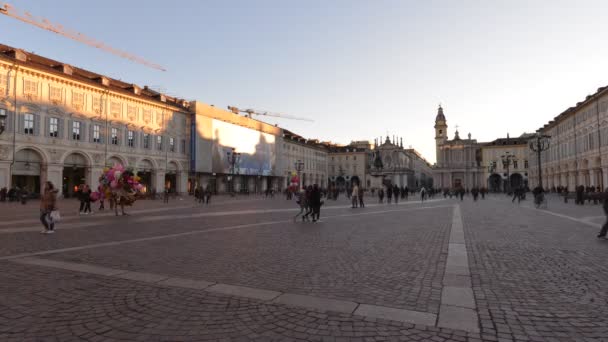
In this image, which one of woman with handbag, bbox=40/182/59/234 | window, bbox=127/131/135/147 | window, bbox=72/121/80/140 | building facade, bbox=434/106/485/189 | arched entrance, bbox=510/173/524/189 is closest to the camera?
woman with handbag, bbox=40/182/59/234

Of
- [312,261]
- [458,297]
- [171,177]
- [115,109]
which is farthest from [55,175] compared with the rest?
[458,297]

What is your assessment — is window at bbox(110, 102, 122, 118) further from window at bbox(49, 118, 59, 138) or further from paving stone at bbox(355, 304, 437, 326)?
paving stone at bbox(355, 304, 437, 326)

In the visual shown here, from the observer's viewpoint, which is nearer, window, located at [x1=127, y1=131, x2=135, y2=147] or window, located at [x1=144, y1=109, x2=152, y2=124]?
window, located at [x1=127, y1=131, x2=135, y2=147]

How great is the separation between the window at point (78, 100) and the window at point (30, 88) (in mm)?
3926

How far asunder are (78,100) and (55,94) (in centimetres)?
253

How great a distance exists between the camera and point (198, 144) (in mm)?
56188

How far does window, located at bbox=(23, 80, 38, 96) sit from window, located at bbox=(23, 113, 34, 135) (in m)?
2.16

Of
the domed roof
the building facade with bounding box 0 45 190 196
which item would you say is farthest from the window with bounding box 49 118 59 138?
the domed roof

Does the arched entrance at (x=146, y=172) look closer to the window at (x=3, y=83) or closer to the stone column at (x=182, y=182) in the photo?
the stone column at (x=182, y=182)

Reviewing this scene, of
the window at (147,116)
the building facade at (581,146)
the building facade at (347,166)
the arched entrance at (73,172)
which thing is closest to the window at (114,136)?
the arched entrance at (73,172)

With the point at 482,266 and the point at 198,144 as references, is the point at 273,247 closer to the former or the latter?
the point at 482,266

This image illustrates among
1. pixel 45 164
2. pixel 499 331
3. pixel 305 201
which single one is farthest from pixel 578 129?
pixel 45 164

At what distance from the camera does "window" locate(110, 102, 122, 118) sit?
45188mm

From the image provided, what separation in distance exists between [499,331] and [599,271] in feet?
12.9
